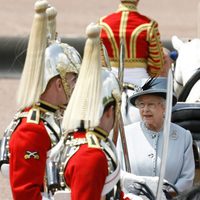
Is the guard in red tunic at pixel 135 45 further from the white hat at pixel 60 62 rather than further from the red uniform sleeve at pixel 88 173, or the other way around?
the red uniform sleeve at pixel 88 173

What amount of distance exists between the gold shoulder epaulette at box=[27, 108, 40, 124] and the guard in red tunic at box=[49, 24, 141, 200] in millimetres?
351

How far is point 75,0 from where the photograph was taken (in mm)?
17141

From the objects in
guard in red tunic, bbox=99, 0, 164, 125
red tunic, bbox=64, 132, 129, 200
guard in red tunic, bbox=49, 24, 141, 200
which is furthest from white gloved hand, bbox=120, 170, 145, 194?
guard in red tunic, bbox=99, 0, 164, 125

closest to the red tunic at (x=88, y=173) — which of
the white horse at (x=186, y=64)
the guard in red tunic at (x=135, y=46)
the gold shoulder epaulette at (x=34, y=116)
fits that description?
the gold shoulder epaulette at (x=34, y=116)

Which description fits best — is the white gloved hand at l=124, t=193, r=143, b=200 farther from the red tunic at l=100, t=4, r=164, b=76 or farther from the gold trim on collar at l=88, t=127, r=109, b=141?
the red tunic at l=100, t=4, r=164, b=76

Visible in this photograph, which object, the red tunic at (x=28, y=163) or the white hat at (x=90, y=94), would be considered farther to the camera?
the red tunic at (x=28, y=163)

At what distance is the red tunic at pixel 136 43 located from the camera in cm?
820

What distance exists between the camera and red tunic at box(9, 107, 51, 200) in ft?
18.6

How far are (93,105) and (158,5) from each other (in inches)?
446

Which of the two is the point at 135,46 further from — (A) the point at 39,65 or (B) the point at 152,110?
(A) the point at 39,65

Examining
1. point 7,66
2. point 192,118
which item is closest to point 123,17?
point 192,118

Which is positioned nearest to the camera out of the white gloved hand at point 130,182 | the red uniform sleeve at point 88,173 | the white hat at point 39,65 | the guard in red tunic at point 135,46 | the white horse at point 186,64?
the red uniform sleeve at point 88,173

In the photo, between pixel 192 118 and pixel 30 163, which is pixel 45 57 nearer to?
pixel 30 163

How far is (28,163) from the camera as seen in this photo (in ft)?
18.7
